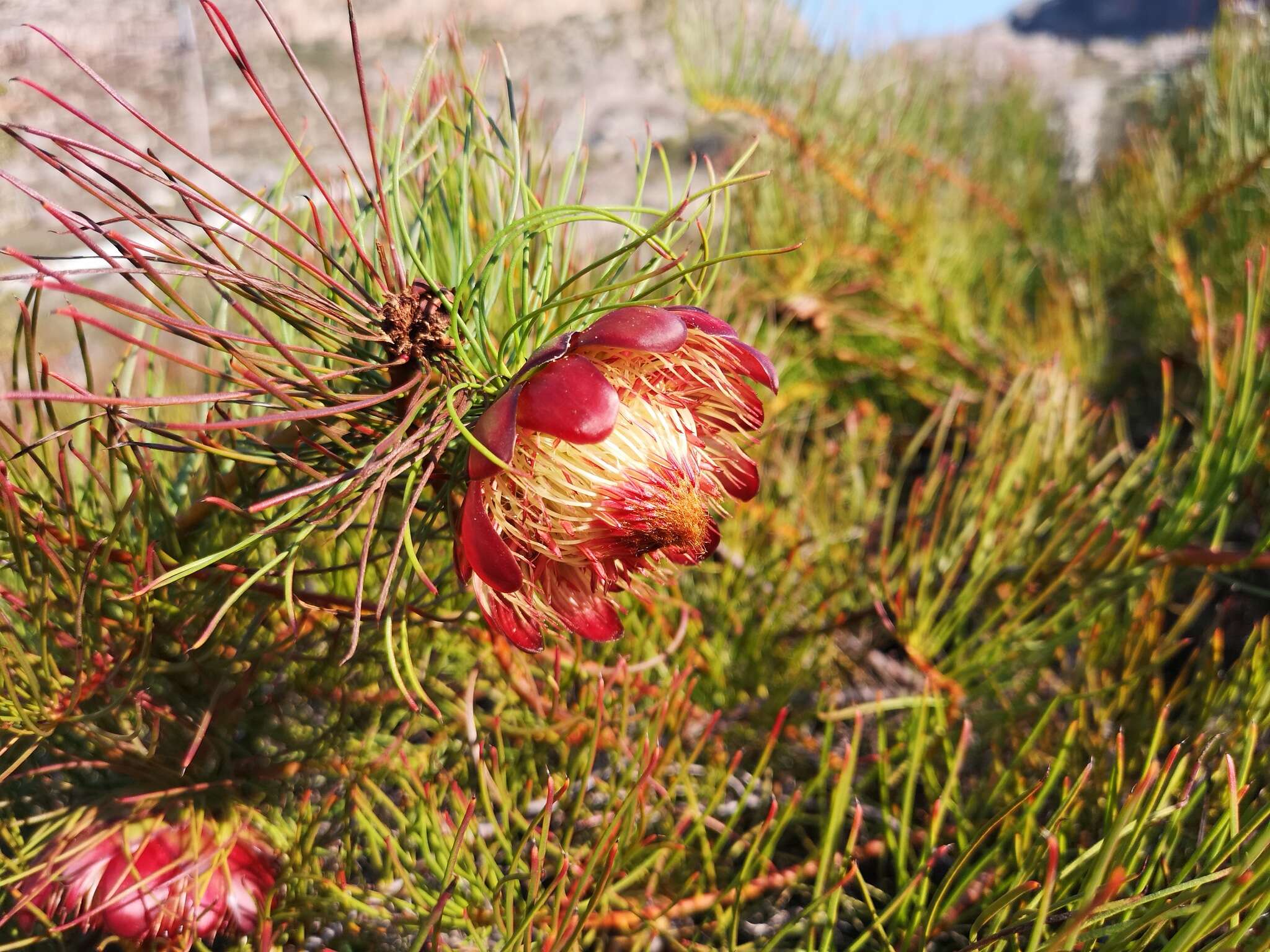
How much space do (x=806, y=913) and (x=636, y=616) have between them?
183 mm

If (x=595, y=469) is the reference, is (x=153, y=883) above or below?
below

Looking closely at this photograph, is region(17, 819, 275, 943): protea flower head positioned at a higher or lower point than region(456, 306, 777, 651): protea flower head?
lower

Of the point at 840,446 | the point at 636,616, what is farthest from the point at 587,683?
the point at 840,446

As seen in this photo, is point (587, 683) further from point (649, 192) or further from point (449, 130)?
point (649, 192)

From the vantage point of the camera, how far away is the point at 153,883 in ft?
1.21

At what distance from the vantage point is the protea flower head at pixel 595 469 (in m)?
0.27

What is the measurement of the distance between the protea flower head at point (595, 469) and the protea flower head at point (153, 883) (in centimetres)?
20

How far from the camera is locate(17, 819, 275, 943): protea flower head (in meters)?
0.36

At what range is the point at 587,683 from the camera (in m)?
0.46

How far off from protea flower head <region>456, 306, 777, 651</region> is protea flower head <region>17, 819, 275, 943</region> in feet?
0.65

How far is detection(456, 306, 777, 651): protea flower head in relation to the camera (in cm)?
27

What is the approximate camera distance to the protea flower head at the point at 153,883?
36 centimetres

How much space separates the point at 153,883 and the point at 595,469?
273 millimetres

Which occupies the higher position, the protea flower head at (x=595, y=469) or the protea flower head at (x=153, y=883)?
the protea flower head at (x=595, y=469)
